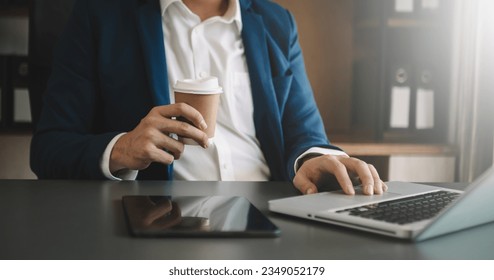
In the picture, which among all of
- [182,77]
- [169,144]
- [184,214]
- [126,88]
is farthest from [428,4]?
[184,214]

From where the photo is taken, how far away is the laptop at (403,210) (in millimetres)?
622

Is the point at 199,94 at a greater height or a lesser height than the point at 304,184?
greater

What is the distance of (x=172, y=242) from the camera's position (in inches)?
24.0

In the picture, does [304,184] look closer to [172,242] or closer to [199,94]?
[199,94]

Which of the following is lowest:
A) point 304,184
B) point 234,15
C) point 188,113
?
point 304,184

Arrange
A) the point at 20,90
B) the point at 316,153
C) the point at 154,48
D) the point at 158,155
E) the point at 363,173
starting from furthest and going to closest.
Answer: the point at 20,90 < the point at 154,48 < the point at 316,153 < the point at 158,155 < the point at 363,173

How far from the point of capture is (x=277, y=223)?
28.1 inches

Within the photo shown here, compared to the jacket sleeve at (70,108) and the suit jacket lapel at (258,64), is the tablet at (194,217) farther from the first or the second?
the suit jacket lapel at (258,64)

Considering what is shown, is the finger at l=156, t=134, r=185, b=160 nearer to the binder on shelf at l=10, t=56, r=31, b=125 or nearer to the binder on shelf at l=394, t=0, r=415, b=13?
the binder on shelf at l=10, t=56, r=31, b=125

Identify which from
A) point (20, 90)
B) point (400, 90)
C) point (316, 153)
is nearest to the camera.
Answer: point (316, 153)

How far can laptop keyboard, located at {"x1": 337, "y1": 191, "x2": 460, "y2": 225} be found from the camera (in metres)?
0.69

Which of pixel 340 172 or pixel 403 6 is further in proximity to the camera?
pixel 403 6

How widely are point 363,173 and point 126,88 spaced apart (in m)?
0.64

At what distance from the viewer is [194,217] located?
0.70 metres
